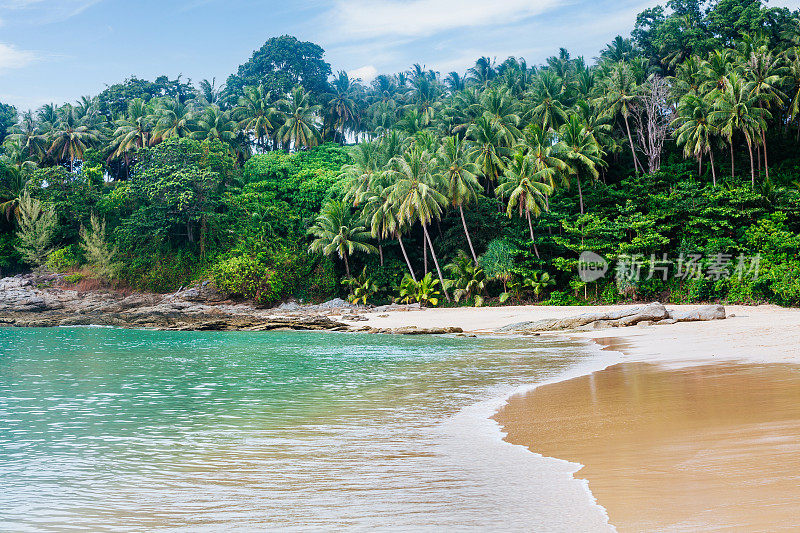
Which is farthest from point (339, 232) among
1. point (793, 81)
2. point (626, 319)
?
point (793, 81)

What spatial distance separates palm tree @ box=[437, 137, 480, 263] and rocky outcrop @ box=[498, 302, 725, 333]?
12.7 meters

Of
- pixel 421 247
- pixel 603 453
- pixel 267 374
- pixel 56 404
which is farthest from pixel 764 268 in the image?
pixel 56 404

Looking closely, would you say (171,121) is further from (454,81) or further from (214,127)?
(454,81)

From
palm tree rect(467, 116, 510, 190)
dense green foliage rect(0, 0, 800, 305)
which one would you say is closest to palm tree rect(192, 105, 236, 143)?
dense green foliage rect(0, 0, 800, 305)

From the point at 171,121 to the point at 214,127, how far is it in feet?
10.8

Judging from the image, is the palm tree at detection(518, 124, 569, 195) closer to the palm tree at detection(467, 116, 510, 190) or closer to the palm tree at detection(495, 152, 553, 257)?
the palm tree at detection(495, 152, 553, 257)

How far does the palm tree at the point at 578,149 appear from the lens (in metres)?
34.3

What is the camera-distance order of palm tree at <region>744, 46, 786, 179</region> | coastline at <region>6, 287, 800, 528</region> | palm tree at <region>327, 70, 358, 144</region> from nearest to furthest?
coastline at <region>6, 287, 800, 528</region>
palm tree at <region>744, 46, 786, 179</region>
palm tree at <region>327, 70, 358, 144</region>

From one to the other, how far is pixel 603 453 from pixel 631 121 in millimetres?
39031

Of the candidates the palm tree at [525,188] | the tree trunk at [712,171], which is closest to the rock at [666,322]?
the palm tree at [525,188]

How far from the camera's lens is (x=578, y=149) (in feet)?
114

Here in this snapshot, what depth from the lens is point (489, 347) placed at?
56.2 feet

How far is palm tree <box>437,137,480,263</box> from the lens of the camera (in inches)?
1358

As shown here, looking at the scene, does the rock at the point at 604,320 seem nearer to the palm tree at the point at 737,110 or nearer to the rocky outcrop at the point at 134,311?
the rocky outcrop at the point at 134,311
